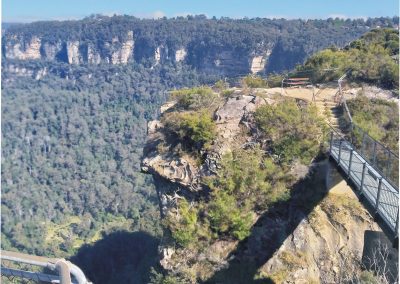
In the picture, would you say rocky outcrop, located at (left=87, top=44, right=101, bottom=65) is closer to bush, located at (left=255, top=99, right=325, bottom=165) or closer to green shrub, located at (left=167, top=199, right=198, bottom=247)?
bush, located at (left=255, top=99, right=325, bottom=165)

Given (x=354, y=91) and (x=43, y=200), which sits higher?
(x=354, y=91)

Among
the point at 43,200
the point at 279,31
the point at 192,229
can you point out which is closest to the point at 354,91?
the point at 192,229

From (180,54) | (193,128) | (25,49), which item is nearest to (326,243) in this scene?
(193,128)

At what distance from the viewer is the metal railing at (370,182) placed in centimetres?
784

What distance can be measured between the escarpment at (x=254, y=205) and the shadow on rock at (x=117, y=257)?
1066cm

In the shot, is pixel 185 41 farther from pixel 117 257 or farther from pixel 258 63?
pixel 117 257

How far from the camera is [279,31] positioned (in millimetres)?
111500

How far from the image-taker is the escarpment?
37.6 ft

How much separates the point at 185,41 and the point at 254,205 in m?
116

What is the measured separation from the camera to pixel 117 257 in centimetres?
2725

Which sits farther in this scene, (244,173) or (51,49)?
(51,49)

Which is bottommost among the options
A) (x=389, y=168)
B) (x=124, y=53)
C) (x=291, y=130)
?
(x=124, y=53)

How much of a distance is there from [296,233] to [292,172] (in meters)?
1.41

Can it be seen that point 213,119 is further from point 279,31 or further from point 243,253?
point 279,31
